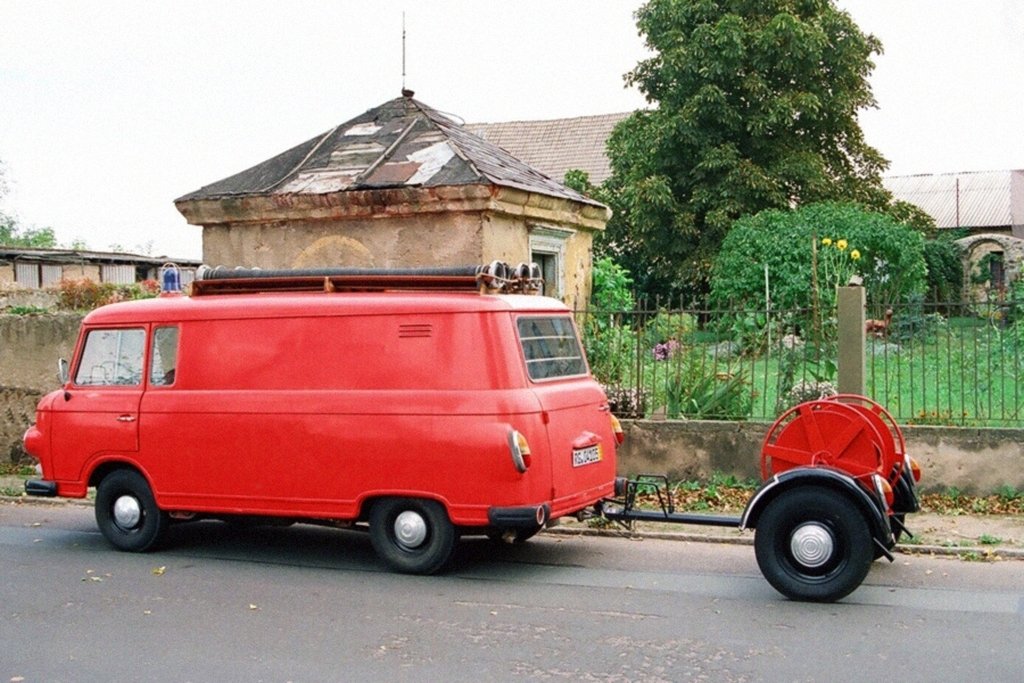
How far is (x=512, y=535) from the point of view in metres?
9.00

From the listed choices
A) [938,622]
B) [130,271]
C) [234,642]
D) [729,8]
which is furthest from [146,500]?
[130,271]

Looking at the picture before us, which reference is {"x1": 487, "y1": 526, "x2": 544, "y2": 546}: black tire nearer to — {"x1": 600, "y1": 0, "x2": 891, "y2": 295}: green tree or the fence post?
the fence post

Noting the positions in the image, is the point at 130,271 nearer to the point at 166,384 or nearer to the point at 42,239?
the point at 42,239

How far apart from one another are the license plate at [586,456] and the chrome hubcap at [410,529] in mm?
1186

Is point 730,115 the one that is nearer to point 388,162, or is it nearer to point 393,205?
point 388,162

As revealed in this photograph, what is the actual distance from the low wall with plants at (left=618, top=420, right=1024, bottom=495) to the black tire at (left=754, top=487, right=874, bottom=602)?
4.03 metres

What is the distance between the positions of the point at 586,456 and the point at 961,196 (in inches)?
2167

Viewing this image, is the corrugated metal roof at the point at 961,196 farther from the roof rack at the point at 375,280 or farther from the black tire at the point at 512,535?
the roof rack at the point at 375,280

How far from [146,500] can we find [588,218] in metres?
7.52

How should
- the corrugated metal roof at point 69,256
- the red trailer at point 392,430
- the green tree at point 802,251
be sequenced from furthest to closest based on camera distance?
the corrugated metal roof at point 69,256, the green tree at point 802,251, the red trailer at point 392,430

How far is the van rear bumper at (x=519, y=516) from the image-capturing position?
829 centimetres

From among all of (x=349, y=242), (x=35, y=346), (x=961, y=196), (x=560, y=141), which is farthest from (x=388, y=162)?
(x=961, y=196)

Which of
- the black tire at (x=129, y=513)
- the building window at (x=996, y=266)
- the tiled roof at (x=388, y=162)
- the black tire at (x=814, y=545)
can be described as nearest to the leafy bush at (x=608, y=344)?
the tiled roof at (x=388, y=162)

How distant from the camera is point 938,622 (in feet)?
24.3
